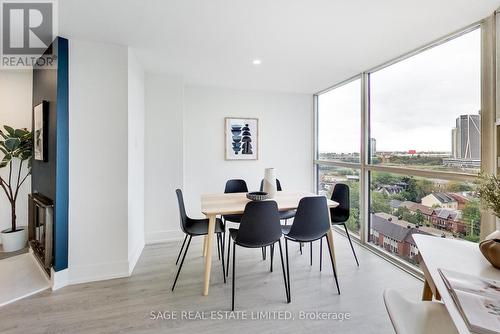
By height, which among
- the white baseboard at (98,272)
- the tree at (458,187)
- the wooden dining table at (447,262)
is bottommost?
the white baseboard at (98,272)

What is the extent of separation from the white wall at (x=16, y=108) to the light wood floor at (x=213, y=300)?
73.2 inches

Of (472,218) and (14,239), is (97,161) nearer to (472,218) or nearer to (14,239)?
(14,239)

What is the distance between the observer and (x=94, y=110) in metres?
2.43

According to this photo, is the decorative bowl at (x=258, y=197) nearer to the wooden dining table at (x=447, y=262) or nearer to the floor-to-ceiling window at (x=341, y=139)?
the wooden dining table at (x=447, y=262)

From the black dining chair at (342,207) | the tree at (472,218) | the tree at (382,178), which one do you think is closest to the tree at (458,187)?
the tree at (472,218)

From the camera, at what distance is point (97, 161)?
245 centimetres

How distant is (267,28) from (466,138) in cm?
210

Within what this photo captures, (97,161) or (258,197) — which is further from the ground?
(97,161)

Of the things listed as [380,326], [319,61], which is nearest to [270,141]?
[319,61]

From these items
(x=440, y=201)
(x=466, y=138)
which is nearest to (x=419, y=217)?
(x=440, y=201)

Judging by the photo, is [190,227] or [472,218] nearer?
[472,218]

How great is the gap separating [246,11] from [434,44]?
1994mm

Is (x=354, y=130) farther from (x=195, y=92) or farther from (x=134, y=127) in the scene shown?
(x=134, y=127)

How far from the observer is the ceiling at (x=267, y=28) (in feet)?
6.07
